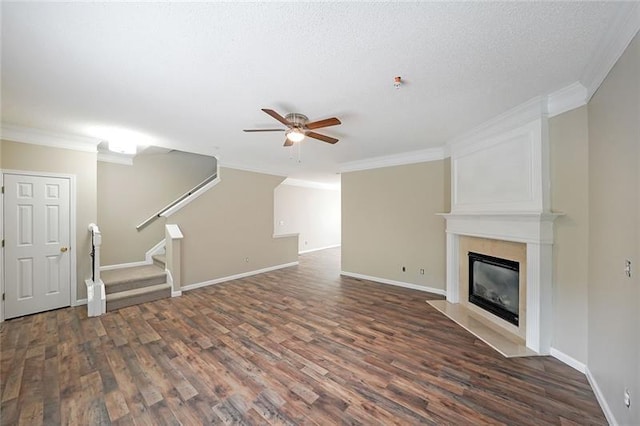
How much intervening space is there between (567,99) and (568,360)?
8.29ft

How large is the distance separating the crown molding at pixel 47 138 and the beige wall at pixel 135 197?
3.88 feet

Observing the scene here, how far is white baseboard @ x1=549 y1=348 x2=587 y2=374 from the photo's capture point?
2.18 meters

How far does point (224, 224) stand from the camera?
5137mm

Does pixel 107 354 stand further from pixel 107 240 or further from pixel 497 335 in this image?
pixel 497 335

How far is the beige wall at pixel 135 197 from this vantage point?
15.6ft

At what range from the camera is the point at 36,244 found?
133 inches

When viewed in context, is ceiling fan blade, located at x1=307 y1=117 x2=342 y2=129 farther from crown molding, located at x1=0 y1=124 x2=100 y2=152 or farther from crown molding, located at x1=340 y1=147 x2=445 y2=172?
crown molding, located at x1=0 y1=124 x2=100 y2=152

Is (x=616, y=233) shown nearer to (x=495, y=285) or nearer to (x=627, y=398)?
(x=627, y=398)

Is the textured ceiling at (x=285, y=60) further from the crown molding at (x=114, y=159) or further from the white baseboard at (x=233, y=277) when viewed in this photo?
the white baseboard at (x=233, y=277)

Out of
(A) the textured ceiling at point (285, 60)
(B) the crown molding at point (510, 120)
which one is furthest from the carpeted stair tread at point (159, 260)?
(B) the crown molding at point (510, 120)

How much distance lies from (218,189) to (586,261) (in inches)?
217

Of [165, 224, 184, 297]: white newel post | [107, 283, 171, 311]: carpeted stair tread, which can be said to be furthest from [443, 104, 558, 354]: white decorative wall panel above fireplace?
[107, 283, 171, 311]: carpeted stair tread

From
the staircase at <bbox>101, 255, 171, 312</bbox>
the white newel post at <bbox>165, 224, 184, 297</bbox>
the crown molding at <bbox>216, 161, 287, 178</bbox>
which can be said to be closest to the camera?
the staircase at <bbox>101, 255, 171, 312</bbox>

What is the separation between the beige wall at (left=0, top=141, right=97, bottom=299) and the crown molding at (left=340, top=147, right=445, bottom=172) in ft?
15.1
